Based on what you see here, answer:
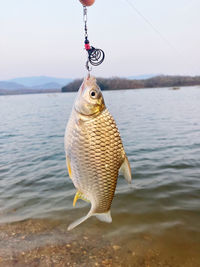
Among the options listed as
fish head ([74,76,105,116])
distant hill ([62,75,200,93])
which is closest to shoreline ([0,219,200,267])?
fish head ([74,76,105,116])

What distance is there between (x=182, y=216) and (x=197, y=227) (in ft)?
1.56

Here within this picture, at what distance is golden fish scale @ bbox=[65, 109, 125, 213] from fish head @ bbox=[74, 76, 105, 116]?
7 centimetres

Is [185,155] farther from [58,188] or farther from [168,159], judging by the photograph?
[58,188]

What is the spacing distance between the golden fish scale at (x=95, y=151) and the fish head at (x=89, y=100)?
7 cm

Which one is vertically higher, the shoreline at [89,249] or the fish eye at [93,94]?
the fish eye at [93,94]

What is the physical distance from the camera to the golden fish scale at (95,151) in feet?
6.93

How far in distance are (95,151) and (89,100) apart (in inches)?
19.3

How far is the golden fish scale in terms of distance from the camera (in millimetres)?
2111

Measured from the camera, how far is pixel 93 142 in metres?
2.11

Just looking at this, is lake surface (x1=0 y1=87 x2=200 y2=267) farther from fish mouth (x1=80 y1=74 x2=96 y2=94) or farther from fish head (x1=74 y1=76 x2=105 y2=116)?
fish mouth (x1=80 y1=74 x2=96 y2=94)

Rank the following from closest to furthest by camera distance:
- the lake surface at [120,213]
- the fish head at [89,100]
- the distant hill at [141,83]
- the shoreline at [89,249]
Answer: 1. the fish head at [89,100]
2. the shoreline at [89,249]
3. the lake surface at [120,213]
4. the distant hill at [141,83]

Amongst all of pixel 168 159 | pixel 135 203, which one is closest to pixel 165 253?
pixel 135 203

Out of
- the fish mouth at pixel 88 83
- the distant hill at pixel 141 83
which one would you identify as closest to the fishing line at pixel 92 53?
the fish mouth at pixel 88 83

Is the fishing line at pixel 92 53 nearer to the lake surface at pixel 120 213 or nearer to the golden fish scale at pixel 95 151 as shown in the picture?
the golden fish scale at pixel 95 151
